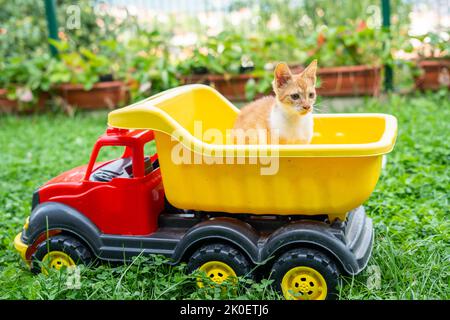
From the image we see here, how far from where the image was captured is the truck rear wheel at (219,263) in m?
2.03

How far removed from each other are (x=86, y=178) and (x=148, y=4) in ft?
13.1

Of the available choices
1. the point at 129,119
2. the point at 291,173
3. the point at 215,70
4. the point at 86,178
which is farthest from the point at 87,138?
the point at 291,173

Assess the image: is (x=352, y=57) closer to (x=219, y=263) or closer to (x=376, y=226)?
(x=376, y=226)

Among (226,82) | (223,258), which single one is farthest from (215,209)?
(226,82)

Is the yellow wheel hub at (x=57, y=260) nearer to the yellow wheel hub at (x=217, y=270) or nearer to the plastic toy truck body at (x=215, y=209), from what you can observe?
the plastic toy truck body at (x=215, y=209)

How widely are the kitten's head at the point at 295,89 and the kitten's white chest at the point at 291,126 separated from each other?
41mm

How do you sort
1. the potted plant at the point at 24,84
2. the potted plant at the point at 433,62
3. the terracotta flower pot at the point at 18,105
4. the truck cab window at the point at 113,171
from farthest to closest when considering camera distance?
1. the terracotta flower pot at the point at 18,105
2. the potted plant at the point at 24,84
3. the potted plant at the point at 433,62
4. the truck cab window at the point at 113,171

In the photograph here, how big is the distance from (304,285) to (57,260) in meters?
1.03

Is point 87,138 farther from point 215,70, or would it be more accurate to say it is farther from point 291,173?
point 291,173

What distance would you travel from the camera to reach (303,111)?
2.18 metres

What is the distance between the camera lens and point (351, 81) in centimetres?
500

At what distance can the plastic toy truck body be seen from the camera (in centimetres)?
193

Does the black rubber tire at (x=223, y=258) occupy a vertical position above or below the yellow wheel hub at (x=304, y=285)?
above

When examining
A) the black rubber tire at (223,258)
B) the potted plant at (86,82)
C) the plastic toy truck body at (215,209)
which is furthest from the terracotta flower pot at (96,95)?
the black rubber tire at (223,258)
